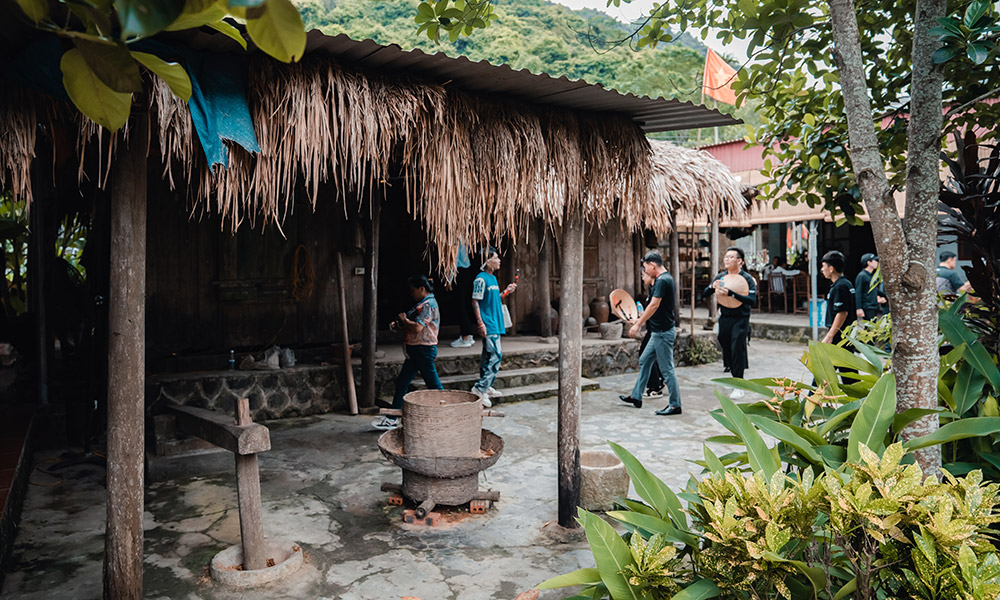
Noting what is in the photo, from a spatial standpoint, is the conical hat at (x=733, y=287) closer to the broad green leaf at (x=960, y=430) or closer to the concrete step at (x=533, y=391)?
the concrete step at (x=533, y=391)

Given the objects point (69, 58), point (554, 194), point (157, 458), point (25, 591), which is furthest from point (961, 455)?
point (157, 458)

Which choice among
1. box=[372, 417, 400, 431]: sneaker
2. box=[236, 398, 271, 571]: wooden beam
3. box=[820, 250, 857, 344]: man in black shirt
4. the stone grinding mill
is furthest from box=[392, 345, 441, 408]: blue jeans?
box=[820, 250, 857, 344]: man in black shirt

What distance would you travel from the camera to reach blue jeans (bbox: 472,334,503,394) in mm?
7395

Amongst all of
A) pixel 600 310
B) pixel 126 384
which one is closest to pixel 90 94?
pixel 126 384

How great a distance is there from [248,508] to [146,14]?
11.0ft

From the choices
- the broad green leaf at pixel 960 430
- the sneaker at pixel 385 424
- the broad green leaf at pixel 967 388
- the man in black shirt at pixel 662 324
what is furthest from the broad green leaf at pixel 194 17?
the man in black shirt at pixel 662 324

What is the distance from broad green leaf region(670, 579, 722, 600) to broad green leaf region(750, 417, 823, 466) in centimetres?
61

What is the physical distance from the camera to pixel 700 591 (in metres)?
1.90

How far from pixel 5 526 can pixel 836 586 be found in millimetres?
4161

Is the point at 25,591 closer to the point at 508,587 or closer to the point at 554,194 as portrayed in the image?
the point at 508,587

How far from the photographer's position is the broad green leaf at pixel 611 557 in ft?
A: 6.66

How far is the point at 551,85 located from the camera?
3555mm

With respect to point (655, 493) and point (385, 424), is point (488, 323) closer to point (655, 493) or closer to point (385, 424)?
point (385, 424)

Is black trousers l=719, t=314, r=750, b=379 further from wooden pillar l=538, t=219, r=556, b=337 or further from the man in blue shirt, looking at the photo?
wooden pillar l=538, t=219, r=556, b=337
